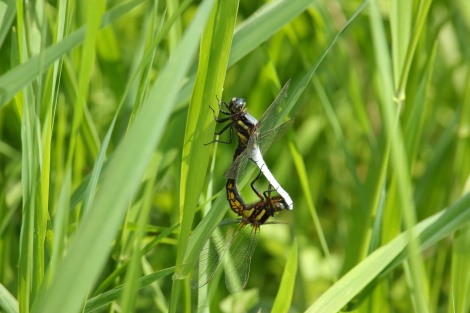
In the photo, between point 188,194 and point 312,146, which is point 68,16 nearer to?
point 188,194

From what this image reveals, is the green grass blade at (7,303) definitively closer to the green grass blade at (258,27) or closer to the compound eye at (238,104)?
the green grass blade at (258,27)

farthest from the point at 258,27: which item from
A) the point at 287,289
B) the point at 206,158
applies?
the point at 287,289

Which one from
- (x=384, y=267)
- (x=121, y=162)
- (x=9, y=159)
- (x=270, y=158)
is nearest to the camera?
(x=121, y=162)

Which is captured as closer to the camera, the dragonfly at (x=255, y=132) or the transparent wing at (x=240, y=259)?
the dragonfly at (x=255, y=132)

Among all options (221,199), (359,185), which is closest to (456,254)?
(359,185)

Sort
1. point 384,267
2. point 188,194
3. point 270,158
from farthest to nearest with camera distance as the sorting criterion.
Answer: point 270,158, point 384,267, point 188,194

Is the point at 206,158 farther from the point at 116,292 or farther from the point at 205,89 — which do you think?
the point at 116,292

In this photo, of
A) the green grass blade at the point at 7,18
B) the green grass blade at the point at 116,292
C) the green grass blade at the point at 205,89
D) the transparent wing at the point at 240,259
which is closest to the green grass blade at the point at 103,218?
the green grass blade at the point at 205,89

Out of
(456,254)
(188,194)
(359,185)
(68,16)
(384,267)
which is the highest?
(68,16)

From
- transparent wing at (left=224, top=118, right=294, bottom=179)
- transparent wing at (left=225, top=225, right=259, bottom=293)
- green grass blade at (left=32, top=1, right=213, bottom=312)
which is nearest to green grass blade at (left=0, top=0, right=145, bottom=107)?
green grass blade at (left=32, top=1, right=213, bottom=312)
